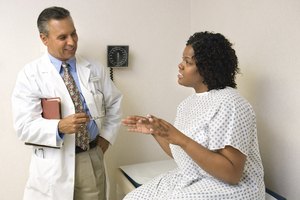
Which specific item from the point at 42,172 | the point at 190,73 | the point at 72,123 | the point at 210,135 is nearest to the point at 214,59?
the point at 190,73

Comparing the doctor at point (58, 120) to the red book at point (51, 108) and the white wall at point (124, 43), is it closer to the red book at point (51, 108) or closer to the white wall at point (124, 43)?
the red book at point (51, 108)

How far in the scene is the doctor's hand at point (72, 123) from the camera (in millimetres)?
1487

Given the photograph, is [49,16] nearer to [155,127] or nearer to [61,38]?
[61,38]

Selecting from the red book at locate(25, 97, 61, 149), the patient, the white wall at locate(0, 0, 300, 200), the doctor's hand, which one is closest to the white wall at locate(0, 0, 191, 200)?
the white wall at locate(0, 0, 300, 200)

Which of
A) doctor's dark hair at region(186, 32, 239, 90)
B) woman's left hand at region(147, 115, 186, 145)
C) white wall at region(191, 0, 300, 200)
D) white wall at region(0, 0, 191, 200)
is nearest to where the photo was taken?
woman's left hand at region(147, 115, 186, 145)

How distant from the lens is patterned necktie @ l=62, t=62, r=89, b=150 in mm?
1628

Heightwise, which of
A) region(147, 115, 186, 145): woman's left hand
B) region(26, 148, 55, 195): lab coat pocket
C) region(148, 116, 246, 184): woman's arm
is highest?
region(147, 115, 186, 145): woman's left hand

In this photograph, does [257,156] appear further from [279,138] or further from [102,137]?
[102,137]

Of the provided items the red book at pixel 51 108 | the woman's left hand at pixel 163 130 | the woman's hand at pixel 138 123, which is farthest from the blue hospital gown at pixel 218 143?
the red book at pixel 51 108

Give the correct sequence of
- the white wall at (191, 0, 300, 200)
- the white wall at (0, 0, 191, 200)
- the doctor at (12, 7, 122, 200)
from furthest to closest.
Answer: the white wall at (0, 0, 191, 200) < the doctor at (12, 7, 122, 200) < the white wall at (191, 0, 300, 200)

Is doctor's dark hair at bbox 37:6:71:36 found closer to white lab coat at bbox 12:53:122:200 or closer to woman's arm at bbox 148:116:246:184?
white lab coat at bbox 12:53:122:200

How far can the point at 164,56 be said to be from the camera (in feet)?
7.26

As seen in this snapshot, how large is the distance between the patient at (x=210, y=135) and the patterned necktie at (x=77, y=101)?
1.37 ft

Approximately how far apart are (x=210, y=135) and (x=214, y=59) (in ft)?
1.10
